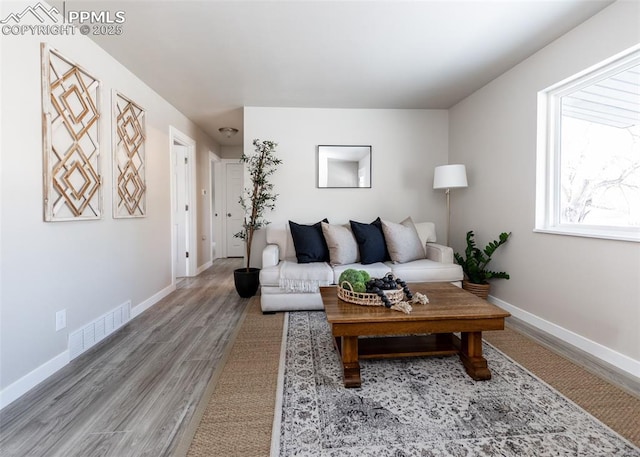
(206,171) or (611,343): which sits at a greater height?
(206,171)

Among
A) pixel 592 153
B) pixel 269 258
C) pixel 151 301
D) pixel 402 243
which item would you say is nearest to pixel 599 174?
pixel 592 153

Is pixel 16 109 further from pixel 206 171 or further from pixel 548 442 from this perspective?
pixel 206 171

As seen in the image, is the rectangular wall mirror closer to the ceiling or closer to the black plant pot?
the ceiling

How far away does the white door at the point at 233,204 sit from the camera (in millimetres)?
6012

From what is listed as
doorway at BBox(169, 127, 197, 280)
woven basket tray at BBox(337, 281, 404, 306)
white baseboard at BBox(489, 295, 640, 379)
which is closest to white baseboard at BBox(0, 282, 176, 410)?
woven basket tray at BBox(337, 281, 404, 306)

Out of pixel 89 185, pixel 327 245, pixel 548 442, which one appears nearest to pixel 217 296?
pixel 327 245

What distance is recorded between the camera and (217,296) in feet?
11.4

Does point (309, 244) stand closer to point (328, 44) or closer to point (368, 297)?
point (368, 297)

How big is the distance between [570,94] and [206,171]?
479 centimetres

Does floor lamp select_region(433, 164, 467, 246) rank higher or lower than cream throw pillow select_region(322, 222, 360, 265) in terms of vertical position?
higher

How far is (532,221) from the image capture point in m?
2.55

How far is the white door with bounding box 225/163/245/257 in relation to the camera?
6012mm

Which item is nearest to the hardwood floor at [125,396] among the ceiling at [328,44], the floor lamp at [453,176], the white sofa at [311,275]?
the white sofa at [311,275]

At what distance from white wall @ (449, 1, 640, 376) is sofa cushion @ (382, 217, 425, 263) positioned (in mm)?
743
